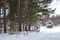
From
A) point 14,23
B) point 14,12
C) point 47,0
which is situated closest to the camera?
point 14,23

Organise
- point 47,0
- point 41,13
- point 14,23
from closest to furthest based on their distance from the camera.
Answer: point 14,23, point 47,0, point 41,13

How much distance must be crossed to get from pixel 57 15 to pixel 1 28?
22.5 meters

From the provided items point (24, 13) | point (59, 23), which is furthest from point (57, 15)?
point (24, 13)

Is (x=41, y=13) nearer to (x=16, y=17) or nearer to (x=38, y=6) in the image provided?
(x=38, y=6)

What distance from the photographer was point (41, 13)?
14.0m

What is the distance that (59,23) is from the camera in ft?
105

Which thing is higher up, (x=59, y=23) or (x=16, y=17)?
(x=16, y=17)

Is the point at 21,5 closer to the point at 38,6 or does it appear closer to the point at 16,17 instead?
the point at 16,17

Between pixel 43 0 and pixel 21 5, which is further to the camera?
pixel 43 0

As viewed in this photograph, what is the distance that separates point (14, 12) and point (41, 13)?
3.24m

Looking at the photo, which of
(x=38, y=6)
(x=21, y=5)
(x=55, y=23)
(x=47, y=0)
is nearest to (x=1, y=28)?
(x=21, y=5)

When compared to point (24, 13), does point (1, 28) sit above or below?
below

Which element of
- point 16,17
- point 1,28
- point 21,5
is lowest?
point 1,28

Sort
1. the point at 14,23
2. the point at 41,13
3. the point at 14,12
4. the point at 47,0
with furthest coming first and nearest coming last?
the point at 41,13 → the point at 47,0 → the point at 14,12 → the point at 14,23
